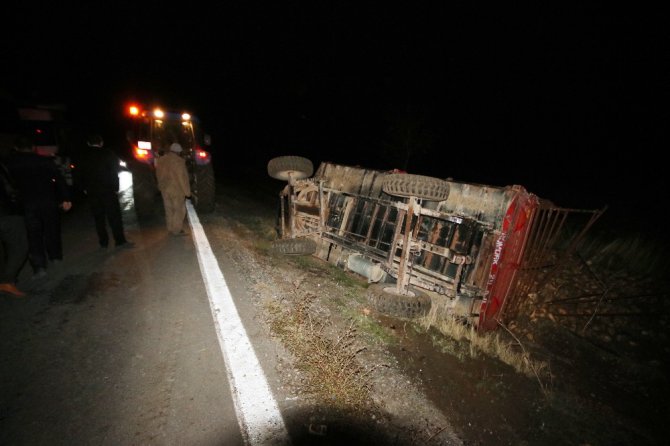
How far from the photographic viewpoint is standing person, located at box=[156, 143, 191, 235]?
235 inches

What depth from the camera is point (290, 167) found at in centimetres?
552

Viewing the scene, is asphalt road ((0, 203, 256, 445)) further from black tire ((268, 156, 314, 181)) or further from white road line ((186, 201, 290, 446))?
black tire ((268, 156, 314, 181))

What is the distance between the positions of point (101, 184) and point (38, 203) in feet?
3.21

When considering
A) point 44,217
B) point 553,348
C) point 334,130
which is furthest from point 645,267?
point 334,130

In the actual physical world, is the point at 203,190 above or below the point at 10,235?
above

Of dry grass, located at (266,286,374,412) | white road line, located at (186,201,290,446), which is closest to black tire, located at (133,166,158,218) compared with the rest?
white road line, located at (186,201,290,446)

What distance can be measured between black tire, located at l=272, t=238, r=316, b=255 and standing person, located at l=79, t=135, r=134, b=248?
8.40 feet

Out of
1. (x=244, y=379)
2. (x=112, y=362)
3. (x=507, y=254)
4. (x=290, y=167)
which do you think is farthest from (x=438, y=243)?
(x=112, y=362)

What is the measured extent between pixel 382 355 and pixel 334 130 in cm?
3869

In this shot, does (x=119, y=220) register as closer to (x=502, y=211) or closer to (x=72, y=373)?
(x=72, y=373)

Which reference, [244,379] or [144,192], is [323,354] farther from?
[144,192]

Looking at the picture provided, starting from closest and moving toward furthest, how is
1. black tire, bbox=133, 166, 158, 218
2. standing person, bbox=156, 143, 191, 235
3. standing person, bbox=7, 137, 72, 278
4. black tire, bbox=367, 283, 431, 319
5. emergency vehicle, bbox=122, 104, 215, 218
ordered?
black tire, bbox=367, 283, 431, 319 < standing person, bbox=7, 137, 72, 278 < standing person, bbox=156, 143, 191, 235 < black tire, bbox=133, 166, 158, 218 < emergency vehicle, bbox=122, 104, 215, 218

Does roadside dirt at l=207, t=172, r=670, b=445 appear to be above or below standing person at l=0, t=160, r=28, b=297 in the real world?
below

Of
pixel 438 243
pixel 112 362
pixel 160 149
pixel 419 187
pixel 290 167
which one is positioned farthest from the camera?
pixel 160 149
